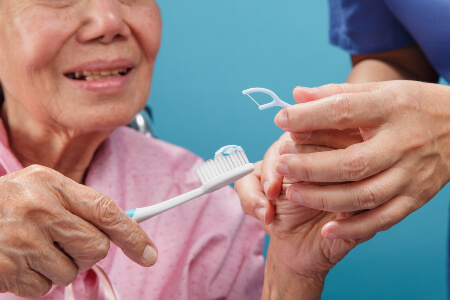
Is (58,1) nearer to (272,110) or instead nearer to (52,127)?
(52,127)

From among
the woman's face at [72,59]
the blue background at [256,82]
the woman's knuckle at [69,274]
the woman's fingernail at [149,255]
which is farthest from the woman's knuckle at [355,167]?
the blue background at [256,82]

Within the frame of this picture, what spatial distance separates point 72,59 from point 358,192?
604 mm

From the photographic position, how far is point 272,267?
1.10 metres

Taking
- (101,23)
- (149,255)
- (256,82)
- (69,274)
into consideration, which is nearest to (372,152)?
(149,255)

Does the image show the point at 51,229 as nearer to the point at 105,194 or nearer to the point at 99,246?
the point at 99,246

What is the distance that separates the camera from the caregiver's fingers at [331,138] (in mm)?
833

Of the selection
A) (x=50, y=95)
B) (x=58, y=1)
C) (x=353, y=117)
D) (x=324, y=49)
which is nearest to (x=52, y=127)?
(x=50, y=95)

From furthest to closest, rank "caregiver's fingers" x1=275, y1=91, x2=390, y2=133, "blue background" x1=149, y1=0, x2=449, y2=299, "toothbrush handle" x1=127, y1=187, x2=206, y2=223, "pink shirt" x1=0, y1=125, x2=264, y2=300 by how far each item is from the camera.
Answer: "blue background" x1=149, y1=0, x2=449, y2=299, "pink shirt" x1=0, y1=125, x2=264, y2=300, "toothbrush handle" x1=127, y1=187, x2=206, y2=223, "caregiver's fingers" x1=275, y1=91, x2=390, y2=133

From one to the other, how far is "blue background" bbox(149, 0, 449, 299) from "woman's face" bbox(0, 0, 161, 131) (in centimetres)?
89

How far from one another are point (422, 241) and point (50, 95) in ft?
4.59

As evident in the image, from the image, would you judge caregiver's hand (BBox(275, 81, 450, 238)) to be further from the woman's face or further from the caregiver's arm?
the woman's face

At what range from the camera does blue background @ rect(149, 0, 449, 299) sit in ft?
6.51

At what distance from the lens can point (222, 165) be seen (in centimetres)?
89

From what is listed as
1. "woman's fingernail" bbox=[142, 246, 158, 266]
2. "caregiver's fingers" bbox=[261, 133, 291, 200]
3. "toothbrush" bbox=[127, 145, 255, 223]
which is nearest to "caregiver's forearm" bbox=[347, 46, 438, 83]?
"caregiver's fingers" bbox=[261, 133, 291, 200]
